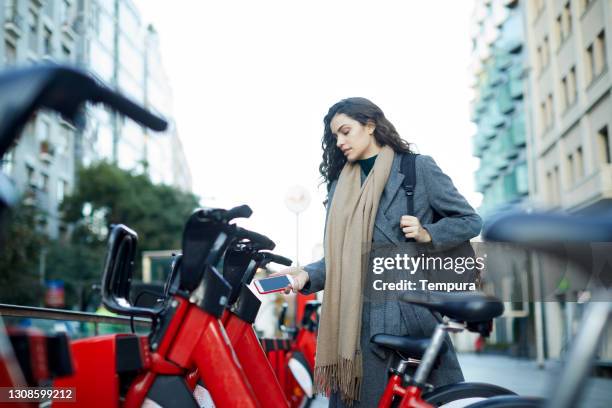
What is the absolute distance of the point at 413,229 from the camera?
2.93 metres

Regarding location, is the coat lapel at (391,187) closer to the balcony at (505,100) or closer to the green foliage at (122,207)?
the green foliage at (122,207)

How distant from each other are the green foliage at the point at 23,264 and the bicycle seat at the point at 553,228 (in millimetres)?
24959

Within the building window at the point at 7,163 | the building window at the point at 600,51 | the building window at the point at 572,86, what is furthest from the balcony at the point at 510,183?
the building window at the point at 7,163

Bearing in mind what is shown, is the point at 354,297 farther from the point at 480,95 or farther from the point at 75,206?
the point at 480,95

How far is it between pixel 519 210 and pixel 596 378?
0.33 metres

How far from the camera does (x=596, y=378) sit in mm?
1513

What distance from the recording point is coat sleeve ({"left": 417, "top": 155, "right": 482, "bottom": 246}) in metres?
2.96

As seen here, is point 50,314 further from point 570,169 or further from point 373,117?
point 570,169

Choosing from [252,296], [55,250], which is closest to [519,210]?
[252,296]

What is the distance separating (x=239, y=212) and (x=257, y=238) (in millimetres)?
546

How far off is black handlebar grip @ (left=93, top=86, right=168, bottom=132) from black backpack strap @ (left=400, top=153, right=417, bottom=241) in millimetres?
1633

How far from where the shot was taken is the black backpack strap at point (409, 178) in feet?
10.2

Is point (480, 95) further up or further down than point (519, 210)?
further up

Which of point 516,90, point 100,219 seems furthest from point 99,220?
point 516,90
